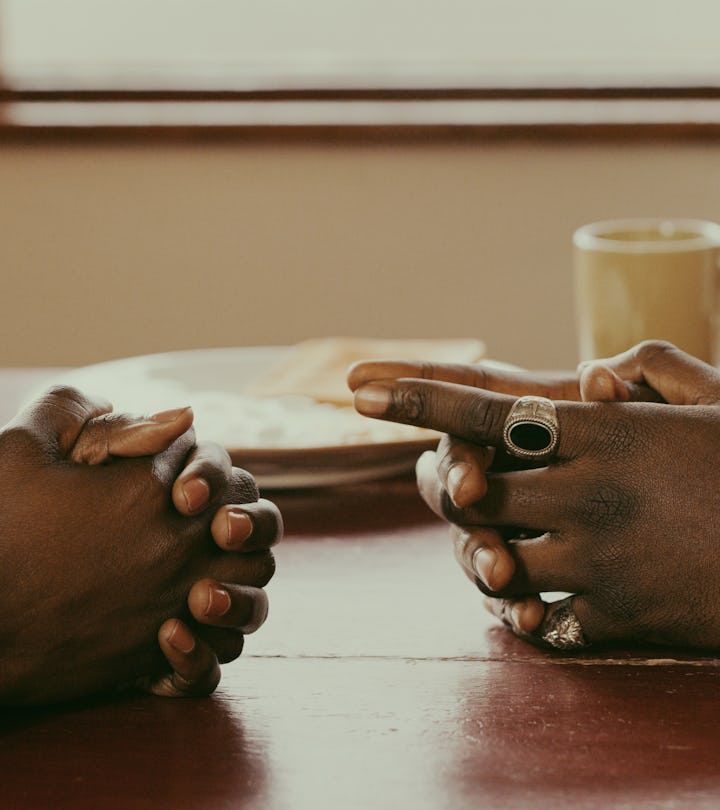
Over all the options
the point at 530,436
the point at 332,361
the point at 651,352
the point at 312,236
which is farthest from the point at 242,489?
the point at 312,236

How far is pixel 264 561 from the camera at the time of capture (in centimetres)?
60

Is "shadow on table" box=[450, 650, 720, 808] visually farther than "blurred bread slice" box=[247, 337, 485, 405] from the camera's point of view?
No

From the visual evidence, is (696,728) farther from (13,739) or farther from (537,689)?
(13,739)

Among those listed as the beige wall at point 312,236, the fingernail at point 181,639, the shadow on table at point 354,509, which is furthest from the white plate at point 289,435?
the beige wall at point 312,236

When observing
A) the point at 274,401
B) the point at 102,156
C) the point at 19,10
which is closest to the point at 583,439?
the point at 274,401

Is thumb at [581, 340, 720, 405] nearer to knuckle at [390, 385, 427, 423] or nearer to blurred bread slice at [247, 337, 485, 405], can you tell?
knuckle at [390, 385, 427, 423]

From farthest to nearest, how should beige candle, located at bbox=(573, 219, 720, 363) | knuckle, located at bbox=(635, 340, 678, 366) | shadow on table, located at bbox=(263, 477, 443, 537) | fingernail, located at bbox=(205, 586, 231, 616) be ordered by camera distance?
1. beige candle, located at bbox=(573, 219, 720, 363)
2. shadow on table, located at bbox=(263, 477, 443, 537)
3. knuckle, located at bbox=(635, 340, 678, 366)
4. fingernail, located at bbox=(205, 586, 231, 616)

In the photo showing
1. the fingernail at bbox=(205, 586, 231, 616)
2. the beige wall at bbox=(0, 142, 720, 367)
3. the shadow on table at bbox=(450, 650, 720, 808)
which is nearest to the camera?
the shadow on table at bbox=(450, 650, 720, 808)

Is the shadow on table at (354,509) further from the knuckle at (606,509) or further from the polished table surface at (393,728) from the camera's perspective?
the knuckle at (606,509)

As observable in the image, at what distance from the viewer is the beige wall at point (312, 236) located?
221cm

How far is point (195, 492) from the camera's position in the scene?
561 mm

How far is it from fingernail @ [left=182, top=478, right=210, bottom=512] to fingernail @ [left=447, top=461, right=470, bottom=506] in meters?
0.12

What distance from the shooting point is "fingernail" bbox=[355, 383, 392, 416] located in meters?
0.62

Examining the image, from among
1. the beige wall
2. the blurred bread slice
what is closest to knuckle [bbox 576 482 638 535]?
the blurred bread slice
